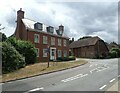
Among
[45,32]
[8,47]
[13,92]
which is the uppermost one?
[45,32]

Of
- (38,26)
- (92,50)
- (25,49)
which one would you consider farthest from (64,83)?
(92,50)

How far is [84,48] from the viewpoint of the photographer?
252ft

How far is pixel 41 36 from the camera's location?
44.4 m

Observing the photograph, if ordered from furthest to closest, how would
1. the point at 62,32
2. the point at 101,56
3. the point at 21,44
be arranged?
the point at 101,56 → the point at 62,32 → the point at 21,44

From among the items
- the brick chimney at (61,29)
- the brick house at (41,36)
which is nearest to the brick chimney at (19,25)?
the brick house at (41,36)

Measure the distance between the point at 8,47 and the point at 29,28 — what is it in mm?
15110

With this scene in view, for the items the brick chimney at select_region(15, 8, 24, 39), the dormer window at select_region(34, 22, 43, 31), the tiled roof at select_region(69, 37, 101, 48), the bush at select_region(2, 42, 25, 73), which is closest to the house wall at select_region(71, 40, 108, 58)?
the tiled roof at select_region(69, 37, 101, 48)

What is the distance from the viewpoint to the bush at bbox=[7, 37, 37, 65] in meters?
32.2

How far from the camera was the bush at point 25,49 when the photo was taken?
3222 centimetres

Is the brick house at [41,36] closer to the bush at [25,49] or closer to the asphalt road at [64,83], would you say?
the bush at [25,49]

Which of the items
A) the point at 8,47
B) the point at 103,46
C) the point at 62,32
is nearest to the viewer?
the point at 8,47

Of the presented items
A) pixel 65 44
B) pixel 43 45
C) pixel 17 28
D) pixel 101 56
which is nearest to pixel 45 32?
pixel 43 45

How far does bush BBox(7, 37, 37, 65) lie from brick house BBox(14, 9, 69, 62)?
598 centimetres

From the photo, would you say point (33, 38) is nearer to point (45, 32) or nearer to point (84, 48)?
point (45, 32)
